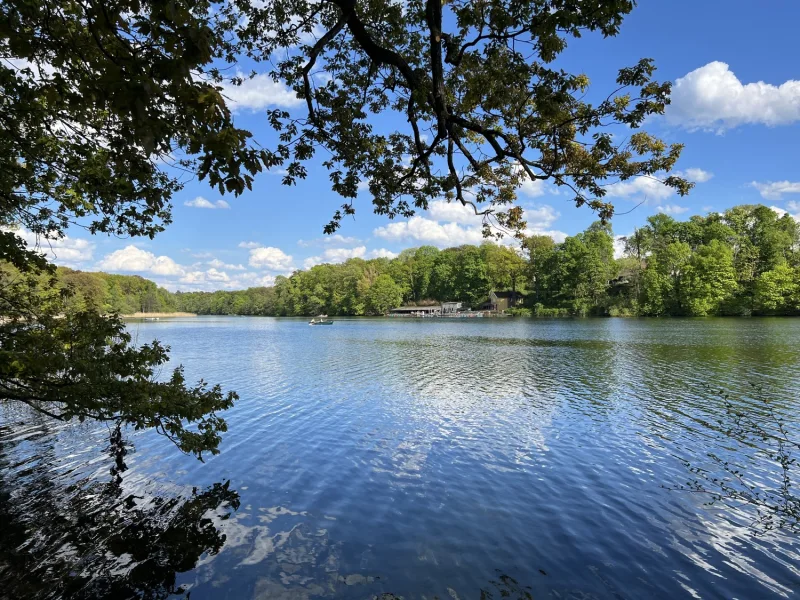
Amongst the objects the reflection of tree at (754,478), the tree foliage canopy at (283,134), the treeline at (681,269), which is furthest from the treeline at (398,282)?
the tree foliage canopy at (283,134)

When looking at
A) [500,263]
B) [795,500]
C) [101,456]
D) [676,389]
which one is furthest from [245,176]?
[500,263]

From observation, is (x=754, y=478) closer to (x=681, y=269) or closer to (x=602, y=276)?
(x=681, y=269)

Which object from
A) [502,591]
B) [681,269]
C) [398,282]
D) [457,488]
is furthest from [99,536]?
[398,282]

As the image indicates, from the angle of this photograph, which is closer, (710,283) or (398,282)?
(710,283)

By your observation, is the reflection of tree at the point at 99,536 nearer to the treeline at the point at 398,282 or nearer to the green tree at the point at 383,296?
the treeline at the point at 398,282

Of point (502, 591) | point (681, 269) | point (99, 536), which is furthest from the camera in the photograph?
point (681, 269)

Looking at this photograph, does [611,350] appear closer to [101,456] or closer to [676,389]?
[676,389]

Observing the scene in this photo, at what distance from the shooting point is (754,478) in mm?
9195

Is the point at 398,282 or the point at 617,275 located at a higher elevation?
the point at 398,282

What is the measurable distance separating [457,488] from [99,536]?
637 cm

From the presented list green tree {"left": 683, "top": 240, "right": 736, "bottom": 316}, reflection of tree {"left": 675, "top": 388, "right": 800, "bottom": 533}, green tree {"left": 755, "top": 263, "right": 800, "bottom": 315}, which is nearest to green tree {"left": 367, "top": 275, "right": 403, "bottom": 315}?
green tree {"left": 683, "top": 240, "right": 736, "bottom": 316}

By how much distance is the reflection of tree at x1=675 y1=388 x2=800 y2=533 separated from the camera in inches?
294

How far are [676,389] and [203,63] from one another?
69.0 ft

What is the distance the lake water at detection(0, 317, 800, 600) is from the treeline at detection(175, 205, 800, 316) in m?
63.5
